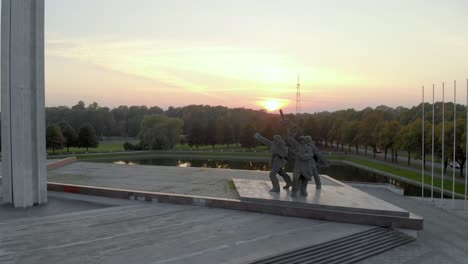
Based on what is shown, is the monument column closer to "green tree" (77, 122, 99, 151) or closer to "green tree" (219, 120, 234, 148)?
"green tree" (77, 122, 99, 151)

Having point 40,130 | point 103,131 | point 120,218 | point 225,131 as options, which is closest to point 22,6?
point 40,130

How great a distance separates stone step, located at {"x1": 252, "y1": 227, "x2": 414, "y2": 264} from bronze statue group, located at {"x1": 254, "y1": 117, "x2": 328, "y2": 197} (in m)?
3.12

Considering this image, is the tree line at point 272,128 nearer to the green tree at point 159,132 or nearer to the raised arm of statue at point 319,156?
the green tree at point 159,132

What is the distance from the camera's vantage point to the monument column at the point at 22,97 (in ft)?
46.8

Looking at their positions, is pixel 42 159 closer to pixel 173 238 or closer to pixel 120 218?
pixel 120 218

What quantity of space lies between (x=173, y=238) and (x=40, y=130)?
7848 millimetres

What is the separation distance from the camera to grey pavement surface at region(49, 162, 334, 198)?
17.2 metres

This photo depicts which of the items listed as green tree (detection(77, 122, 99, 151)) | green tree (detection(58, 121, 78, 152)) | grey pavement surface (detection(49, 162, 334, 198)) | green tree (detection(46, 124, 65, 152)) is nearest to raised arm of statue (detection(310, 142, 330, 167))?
grey pavement surface (detection(49, 162, 334, 198))

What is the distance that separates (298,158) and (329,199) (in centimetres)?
180

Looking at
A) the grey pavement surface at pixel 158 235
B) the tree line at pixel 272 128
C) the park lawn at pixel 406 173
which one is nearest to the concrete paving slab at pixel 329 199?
the grey pavement surface at pixel 158 235

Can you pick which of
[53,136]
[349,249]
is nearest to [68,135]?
[53,136]

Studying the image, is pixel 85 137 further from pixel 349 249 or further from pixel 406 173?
pixel 349 249

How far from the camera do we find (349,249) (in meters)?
10.5

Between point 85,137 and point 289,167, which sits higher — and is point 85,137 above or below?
above
